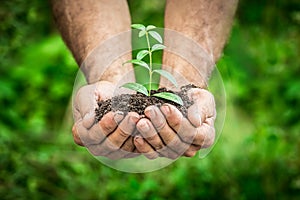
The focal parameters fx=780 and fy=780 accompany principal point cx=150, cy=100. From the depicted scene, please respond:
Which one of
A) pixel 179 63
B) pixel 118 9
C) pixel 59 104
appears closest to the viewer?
pixel 179 63

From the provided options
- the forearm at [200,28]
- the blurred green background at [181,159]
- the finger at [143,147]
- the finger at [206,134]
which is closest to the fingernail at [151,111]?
the finger at [143,147]

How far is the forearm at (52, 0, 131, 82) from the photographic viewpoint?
9.17ft

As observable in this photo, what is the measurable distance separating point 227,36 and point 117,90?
674 millimetres

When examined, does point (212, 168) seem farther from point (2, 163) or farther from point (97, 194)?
point (2, 163)

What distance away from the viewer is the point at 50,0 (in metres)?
3.09

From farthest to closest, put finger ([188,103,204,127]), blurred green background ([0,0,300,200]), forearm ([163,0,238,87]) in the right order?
blurred green background ([0,0,300,200])
forearm ([163,0,238,87])
finger ([188,103,204,127])

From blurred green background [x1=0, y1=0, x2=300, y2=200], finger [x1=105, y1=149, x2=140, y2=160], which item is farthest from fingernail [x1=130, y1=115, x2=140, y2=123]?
blurred green background [x1=0, y1=0, x2=300, y2=200]

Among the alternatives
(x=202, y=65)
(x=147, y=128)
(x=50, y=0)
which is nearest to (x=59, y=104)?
(x=50, y=0)

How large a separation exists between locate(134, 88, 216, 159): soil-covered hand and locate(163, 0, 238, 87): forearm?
26 centimetres

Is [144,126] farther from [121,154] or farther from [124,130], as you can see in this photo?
[121,154]

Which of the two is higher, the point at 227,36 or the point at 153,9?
the point at 227,36

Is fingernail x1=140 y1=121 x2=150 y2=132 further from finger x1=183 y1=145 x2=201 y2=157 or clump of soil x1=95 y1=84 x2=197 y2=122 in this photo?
finger x1=183 y1=145 x2=201 y2=157

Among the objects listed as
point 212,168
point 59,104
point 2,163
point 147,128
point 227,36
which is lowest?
point 59,104

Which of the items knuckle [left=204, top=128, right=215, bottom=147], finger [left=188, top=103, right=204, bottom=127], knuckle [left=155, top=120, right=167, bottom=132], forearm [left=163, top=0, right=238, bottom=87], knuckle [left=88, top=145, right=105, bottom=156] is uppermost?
knuckle [left=155, top=120, right=167, bottom=132]
